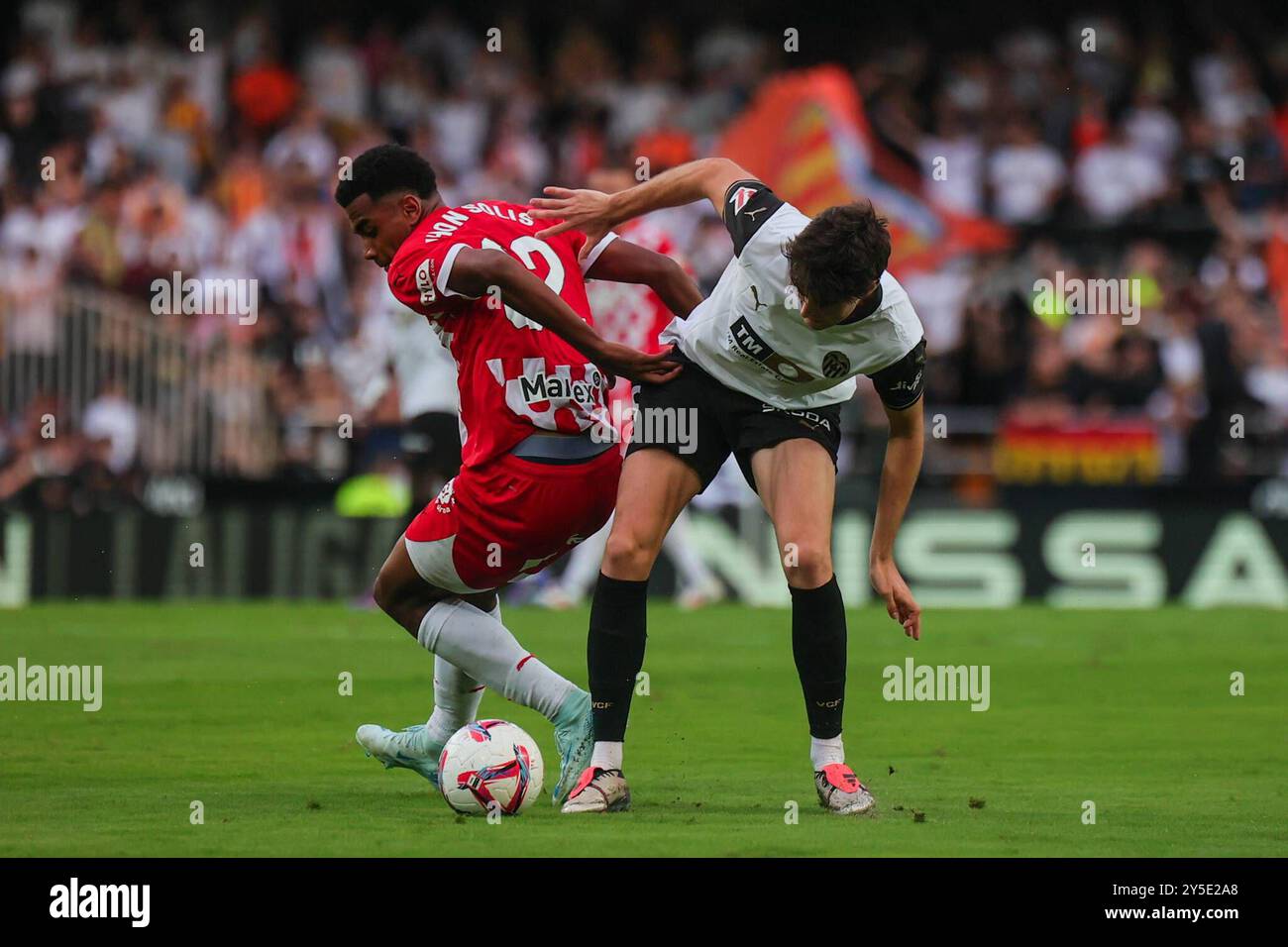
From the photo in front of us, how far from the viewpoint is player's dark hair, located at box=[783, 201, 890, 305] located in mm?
6656

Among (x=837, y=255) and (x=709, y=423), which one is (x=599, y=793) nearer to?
(x=709, y=423)

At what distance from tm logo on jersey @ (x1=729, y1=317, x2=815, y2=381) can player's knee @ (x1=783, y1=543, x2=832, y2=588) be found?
1.97ft

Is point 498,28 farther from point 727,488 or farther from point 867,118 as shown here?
Answer: point 727,488

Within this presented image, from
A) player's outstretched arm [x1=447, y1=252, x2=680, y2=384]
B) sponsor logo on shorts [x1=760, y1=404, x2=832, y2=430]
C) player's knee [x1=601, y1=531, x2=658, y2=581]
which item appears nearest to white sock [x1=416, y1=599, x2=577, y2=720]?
player's knee [x1=601, y1=531, x2=658, y2=581]

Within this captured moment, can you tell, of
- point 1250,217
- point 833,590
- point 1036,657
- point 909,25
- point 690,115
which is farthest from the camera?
point 909,25

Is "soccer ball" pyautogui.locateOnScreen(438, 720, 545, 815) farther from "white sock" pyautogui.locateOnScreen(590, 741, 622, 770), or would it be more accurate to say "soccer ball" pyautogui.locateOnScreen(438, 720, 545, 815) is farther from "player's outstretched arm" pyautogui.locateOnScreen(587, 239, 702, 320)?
"player's outstretched arm" pyautogui.locateOnScreen(587, 239, 702, 320)

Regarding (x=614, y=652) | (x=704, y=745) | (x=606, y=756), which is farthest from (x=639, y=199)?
(x=704, y=745)

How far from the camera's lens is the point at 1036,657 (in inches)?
508

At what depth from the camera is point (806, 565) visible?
23.3ft

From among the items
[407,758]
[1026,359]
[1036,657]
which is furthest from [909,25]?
[407,758]

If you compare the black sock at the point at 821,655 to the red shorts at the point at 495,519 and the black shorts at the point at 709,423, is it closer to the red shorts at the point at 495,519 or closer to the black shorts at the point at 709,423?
the black shorts at the point at 709,423

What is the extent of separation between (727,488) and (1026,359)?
142 inches

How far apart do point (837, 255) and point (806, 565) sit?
1.08 metres

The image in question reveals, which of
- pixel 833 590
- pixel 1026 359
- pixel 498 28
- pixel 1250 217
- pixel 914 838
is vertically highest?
pixel 498 28
